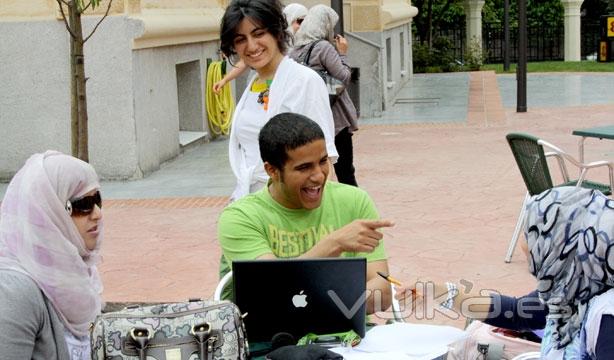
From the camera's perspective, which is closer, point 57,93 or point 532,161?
point 532,161

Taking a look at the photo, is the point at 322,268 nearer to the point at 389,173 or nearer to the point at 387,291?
the point at 387,291

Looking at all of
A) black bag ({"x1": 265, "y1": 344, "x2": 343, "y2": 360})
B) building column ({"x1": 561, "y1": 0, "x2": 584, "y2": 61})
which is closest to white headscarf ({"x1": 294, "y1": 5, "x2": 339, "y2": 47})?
black bag ({"x1": 265, "y1": 344, "x2": 343, "y2": 360})

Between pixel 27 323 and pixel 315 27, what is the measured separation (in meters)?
5.02

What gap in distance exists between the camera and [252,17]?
4.85 m

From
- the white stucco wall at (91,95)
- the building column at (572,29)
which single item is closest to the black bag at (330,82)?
the white stucco wall at (91,95)

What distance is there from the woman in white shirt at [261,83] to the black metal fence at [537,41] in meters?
36.4

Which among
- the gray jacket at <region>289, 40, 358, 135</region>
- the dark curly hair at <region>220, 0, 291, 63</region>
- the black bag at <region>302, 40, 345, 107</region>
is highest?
the dark curly hair at <region>220, 0, 291, 63</region>

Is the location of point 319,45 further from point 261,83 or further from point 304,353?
point 304,353

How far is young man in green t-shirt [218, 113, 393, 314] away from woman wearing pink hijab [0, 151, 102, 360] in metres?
0.60

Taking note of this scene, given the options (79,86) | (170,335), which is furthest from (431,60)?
(170,335)

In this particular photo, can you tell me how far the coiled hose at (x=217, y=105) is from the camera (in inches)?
591

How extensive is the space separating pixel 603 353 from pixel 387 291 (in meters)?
1.02

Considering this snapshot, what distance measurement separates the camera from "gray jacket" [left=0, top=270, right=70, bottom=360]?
3010 millimetres

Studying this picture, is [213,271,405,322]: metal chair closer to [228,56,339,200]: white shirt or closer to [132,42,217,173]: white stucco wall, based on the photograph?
[228,56,339,200]: white shirt
